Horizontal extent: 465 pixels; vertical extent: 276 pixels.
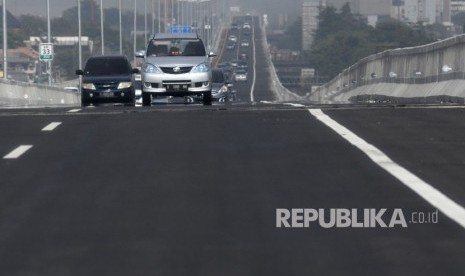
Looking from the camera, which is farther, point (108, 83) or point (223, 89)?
point (223, 89)

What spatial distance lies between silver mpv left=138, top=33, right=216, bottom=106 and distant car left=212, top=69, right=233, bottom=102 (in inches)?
419

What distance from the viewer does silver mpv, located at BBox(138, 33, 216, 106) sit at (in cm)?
3716

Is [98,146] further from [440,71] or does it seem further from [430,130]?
[440,71]

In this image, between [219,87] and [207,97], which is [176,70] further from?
[219,87]

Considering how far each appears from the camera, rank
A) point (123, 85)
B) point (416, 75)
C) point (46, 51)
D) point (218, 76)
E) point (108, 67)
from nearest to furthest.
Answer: point (416, 75)
point (123, 85)
point (108, 67)
point (218, 76)
point (46, 51)

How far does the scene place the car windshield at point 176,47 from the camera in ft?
124

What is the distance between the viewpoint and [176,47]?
3825cm

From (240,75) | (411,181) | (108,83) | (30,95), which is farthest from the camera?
(240,75)

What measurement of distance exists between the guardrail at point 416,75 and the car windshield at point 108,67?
318 inches

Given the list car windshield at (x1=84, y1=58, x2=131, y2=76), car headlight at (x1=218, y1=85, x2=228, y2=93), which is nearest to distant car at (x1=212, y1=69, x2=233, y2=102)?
car headlight at (x1=218, y1=85, x2=228, y2=93)

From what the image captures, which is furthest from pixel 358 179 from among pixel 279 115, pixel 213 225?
pixel 279 115

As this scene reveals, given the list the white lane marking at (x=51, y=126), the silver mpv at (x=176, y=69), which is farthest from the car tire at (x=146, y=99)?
the white lane marking at (x=51, y=126)

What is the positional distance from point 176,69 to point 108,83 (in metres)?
5.52

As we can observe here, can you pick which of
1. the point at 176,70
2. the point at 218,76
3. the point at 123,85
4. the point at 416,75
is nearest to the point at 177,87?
the point at 176,70
